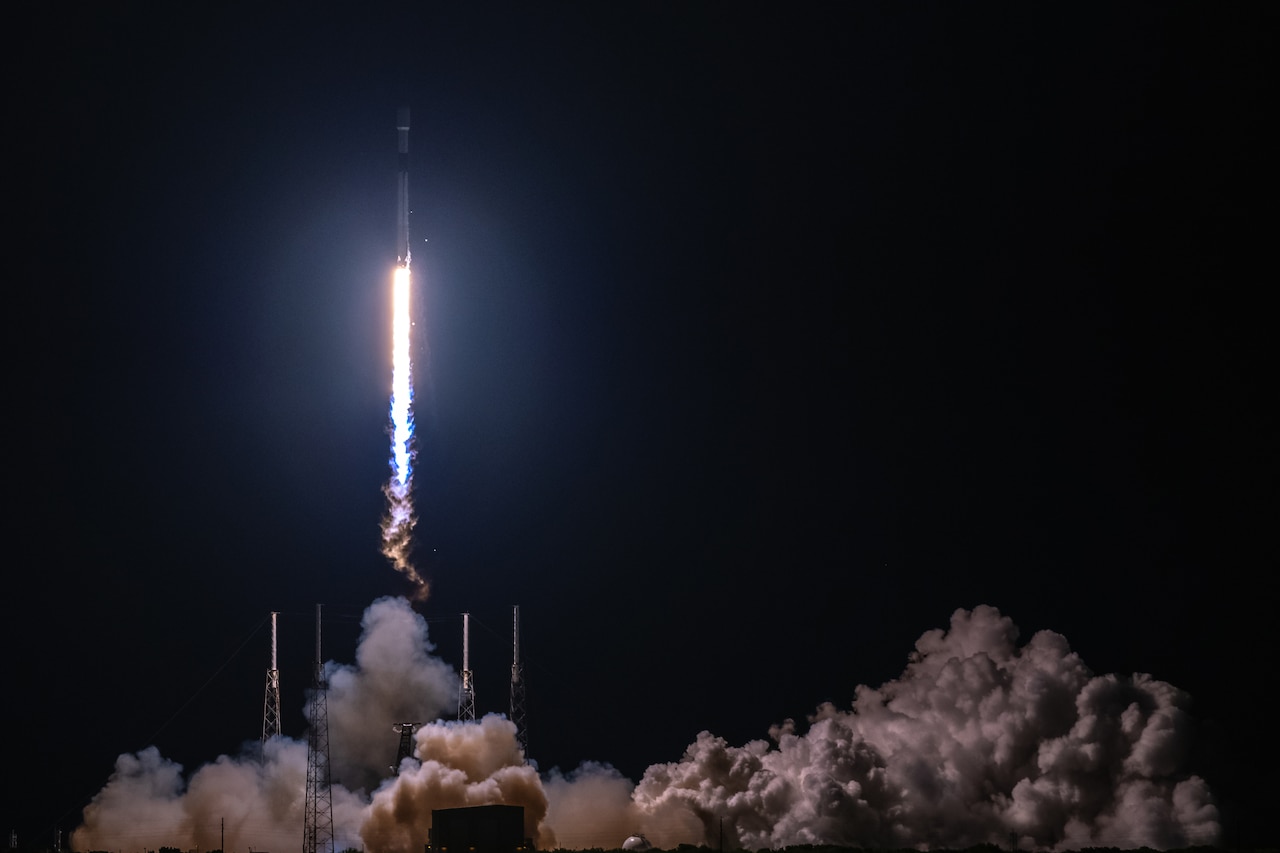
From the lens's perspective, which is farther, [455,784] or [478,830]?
[455,784]

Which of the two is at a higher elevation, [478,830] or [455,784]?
[455,784]

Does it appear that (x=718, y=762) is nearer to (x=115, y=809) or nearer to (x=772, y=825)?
(x=772, y=825)

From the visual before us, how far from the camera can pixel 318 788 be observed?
357 ft

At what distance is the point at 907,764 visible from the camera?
110375 mm

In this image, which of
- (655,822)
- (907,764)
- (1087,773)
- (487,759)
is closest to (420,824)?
(487,759)

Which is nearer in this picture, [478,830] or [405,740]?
[478,830]

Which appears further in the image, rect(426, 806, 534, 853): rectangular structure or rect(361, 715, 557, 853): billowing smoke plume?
rect(361, 715, 557, 853): billowing smoke plume

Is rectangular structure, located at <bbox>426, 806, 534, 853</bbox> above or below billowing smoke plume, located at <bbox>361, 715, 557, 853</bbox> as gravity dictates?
below

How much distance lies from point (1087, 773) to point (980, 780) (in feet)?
18.3

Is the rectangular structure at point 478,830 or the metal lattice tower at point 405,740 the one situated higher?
the metal lattice tower at point 405,740

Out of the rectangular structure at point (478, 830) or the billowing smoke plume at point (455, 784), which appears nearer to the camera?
the rectangular structure at point (478, 830)

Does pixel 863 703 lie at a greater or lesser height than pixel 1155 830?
greater

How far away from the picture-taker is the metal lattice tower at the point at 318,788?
10544 centimetres

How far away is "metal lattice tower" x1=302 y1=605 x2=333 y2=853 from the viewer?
10544cm
